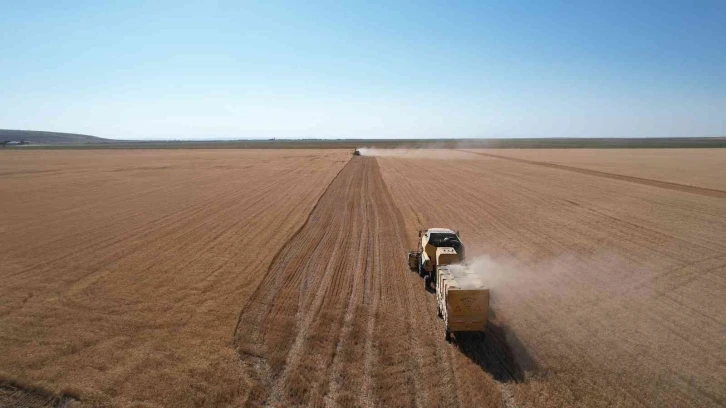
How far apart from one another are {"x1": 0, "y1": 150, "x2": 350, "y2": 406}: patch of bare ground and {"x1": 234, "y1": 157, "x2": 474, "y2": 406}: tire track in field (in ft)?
2.32

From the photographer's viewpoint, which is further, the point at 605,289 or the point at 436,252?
the point at 605,289

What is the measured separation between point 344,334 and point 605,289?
32.9 ft

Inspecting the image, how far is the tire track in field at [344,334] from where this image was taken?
31.7 ft

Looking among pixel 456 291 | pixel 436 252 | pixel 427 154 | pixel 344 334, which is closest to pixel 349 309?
pixel 344 334

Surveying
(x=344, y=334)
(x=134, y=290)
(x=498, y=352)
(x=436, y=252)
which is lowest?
(x=498, y=352)

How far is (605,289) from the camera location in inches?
615

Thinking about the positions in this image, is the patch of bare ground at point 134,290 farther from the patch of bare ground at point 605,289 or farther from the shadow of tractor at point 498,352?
the patch of bare ground at point 605,289

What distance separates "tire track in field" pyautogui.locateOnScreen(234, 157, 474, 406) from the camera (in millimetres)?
9672

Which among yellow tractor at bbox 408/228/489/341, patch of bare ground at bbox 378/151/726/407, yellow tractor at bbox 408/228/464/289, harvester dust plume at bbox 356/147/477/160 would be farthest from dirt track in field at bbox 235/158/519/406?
harvester dust plume at bbox 356/147/477/160

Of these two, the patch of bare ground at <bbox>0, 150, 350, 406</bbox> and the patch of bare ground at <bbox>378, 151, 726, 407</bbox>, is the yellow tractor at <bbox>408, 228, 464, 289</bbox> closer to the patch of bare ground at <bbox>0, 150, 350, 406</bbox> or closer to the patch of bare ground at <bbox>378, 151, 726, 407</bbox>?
the patch of bare ground at <bbox>378, 151, 726, 407</bbox>

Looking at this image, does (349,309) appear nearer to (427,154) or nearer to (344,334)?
(344,334)

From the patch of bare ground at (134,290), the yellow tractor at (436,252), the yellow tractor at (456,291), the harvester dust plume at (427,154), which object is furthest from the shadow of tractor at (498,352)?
the harvester dust plume at (427,154)

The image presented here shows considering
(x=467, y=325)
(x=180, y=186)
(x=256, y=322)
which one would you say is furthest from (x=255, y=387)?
(x=180, y=186)

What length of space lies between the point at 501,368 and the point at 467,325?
134cm
